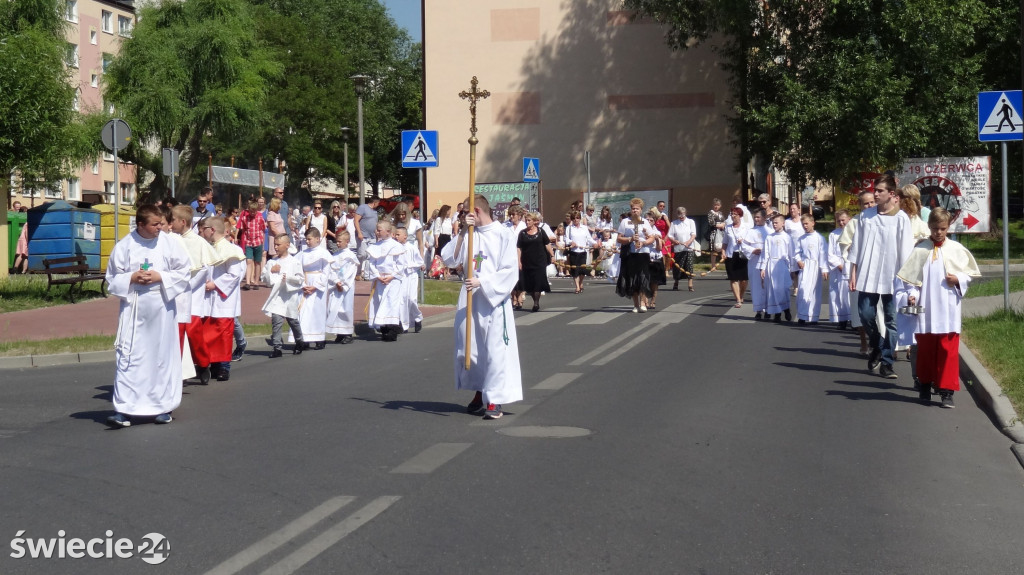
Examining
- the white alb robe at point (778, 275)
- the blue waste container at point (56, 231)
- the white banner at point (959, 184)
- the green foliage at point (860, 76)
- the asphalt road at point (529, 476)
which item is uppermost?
the green foliage at point (860, 76)

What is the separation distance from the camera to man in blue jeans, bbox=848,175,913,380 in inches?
483

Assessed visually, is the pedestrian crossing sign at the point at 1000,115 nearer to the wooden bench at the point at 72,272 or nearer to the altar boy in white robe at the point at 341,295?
the altar boy in white robe at the point at 341,295

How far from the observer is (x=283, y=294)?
15.5 m

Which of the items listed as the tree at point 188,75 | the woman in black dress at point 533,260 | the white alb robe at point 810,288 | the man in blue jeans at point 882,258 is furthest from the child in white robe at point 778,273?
the tree at point 188,75

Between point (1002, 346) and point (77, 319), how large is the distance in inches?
503

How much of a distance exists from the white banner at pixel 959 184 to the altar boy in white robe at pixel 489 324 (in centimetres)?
2487

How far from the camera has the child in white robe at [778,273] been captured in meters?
19.2

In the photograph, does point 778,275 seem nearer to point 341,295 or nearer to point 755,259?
point 755,259

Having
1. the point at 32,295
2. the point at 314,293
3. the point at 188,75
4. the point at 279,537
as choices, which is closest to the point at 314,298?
the point at 314,293

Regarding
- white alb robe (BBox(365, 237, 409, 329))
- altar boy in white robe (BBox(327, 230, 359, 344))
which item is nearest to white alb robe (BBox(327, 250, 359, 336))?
altar boy in white robe (BBox(327, 230, 359, 344))

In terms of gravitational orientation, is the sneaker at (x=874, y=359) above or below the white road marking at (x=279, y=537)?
above

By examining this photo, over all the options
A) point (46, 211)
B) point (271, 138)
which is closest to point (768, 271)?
point (46, 211)

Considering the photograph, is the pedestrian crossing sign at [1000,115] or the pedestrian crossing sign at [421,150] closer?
the pedestrian crossing sign at [1000,115]

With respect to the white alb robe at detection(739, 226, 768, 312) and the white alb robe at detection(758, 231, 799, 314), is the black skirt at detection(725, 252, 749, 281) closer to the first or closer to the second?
the white alb robe at detection(739, 226, 768, 312)
